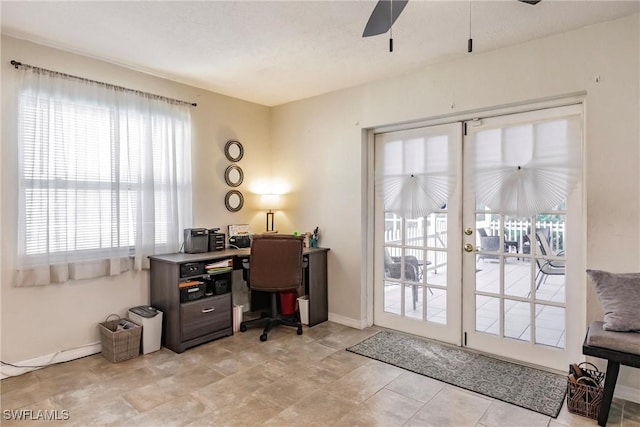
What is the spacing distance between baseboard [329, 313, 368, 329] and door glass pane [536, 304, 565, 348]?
1585 millimetres

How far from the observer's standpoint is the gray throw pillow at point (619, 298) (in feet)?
6.97

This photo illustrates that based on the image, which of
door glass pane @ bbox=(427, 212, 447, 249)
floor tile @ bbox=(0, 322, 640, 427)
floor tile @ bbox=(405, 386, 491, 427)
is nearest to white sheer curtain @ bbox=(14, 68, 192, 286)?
floor tile @ bbox=(0, 322, 640, 427)

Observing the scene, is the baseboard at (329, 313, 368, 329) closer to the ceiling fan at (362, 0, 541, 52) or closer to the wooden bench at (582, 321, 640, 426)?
the wooden bench at (582, 321, 640, 426)

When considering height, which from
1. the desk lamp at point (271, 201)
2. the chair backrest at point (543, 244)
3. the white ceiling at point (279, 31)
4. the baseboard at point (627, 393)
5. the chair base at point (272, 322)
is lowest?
the baseboard at point (627, 393)

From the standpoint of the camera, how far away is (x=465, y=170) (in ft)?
10.8

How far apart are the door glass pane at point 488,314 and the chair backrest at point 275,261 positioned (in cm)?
166

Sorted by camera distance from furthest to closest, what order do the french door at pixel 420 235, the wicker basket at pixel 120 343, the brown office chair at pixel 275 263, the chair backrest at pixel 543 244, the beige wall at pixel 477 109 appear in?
the brown office chair at pixel 275 263 → the french door at pixel 420 235 → the wicker basket at pixel 120 343 → the chair backrest at pixel 543 244 → the beige wall at pixel 477 109

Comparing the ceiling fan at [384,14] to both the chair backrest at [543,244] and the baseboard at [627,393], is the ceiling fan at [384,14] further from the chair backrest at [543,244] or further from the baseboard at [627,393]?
the baseboard at [627,393]

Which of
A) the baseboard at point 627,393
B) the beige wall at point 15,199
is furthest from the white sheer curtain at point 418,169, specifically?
the baseboard at point 627,393

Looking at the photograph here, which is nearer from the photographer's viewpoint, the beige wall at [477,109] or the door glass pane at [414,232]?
the beige wall at [477,109]

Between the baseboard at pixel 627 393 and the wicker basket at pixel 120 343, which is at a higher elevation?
the wicker basket at pixel 120 343

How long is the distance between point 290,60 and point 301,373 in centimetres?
257

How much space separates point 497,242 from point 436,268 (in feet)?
1.98

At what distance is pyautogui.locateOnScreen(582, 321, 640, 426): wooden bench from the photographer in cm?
200
